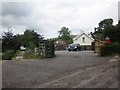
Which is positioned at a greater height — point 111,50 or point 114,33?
point 114,33

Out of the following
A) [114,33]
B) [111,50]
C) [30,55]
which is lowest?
[30,55]

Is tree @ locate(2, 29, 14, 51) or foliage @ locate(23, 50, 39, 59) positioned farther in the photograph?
tree @ locate(2, 29, 14, 51)

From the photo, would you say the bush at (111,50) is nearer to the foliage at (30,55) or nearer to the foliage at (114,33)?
the foliage at (30,55)

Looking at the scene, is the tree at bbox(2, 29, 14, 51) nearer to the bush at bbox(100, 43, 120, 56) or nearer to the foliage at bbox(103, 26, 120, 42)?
the foliage at bbox(103, 26, 120, 42)

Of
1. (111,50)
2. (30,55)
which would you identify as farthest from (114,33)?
(30,55)

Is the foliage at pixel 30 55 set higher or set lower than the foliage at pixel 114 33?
lower

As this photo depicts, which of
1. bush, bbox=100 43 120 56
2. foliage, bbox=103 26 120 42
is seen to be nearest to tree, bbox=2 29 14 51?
foliage, bbox=103 26 120 42

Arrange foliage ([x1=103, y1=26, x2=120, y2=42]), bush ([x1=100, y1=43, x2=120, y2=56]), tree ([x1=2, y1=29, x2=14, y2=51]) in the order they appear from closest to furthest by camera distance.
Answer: bush ([x1=100, y1=43, x2=120, y2=56]) → foliage ([x1=103, y1=26, x2=120, y2=42]) → tree ([x1=2, y1=29, x2=14, y2=51])

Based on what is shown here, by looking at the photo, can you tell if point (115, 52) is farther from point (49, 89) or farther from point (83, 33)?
point (83, 33)

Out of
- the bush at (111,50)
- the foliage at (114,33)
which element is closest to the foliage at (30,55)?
the bush at (111,50)

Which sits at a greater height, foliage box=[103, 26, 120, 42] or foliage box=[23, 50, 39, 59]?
foliage box=[103, 26, 120, 42]

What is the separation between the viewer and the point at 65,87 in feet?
39.6

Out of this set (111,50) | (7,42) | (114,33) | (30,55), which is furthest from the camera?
(7,42)

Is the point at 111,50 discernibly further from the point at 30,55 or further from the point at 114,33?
the point at 114,33
